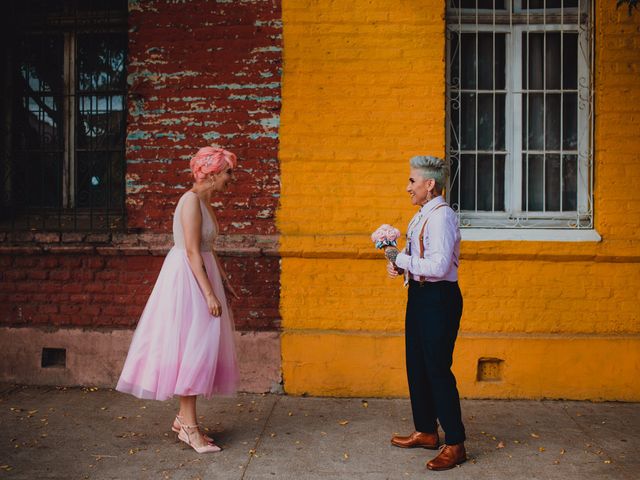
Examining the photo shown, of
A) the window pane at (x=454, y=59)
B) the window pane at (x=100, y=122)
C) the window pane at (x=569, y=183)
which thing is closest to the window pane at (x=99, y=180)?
the window pane at (x=100, y=122)

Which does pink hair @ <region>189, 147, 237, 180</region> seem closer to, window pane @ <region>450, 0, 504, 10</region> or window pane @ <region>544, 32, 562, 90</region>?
window pane @ <region>450, 0, 504, 10</region>

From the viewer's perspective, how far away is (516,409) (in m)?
5.14

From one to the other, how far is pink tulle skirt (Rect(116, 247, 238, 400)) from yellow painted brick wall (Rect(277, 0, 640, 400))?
1.41 m

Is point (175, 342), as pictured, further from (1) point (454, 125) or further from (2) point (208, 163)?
(1) point (454, 125)

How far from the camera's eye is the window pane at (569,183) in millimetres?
5750

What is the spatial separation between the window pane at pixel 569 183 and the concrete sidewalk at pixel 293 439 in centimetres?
177

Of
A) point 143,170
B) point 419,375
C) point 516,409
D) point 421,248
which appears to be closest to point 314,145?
point 143,170

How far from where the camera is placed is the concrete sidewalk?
3941 mm

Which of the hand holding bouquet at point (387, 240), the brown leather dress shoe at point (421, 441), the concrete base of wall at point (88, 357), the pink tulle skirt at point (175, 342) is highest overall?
the hand holding bouquet at point (387, 240)

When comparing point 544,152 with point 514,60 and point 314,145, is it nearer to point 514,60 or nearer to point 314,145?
point 514,60

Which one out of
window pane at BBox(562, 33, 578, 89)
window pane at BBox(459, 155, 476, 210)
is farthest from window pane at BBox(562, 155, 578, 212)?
window pane at BBox(459, 155, 476, 210)

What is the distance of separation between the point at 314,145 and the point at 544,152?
6.92ft

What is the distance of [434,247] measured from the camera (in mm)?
3850

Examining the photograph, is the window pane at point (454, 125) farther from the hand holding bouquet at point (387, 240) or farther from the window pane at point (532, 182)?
the hand holding bouquet at point (387, 240)
